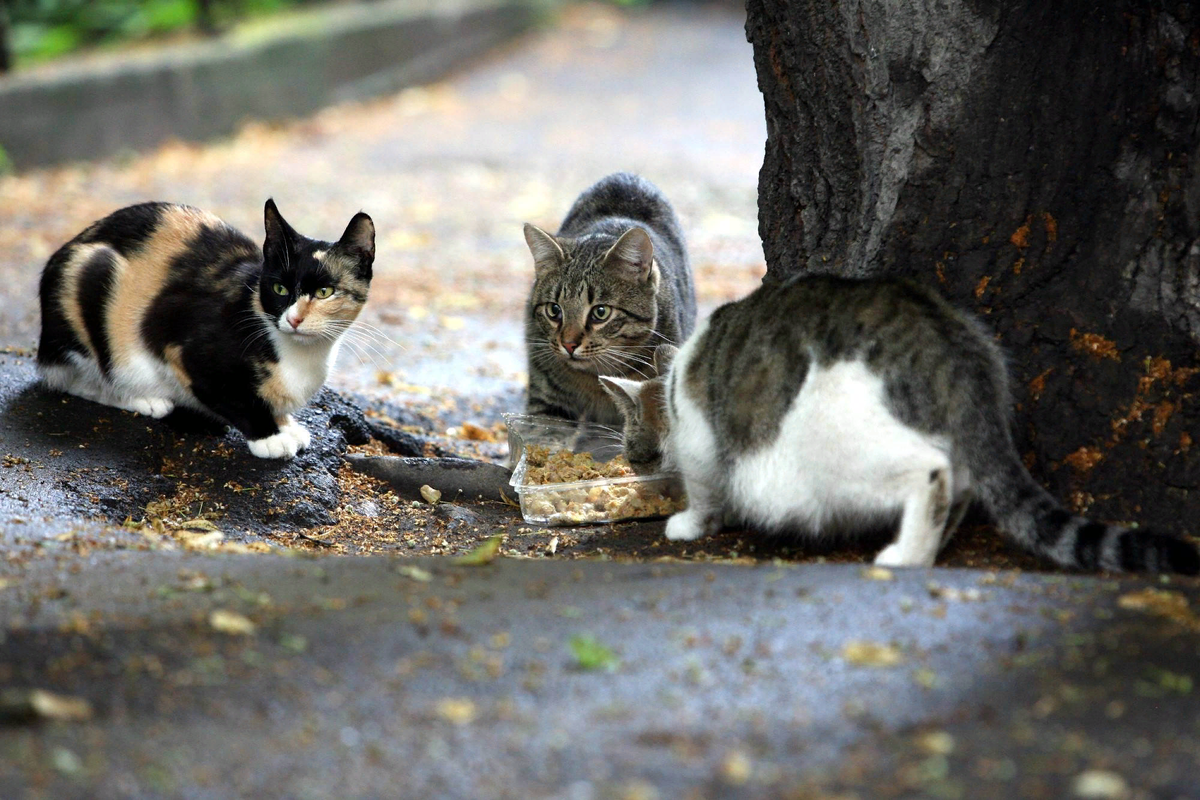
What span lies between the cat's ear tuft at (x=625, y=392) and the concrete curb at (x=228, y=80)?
7.92m

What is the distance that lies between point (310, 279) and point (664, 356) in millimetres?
1332

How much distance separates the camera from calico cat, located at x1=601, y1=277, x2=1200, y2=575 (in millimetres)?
3156

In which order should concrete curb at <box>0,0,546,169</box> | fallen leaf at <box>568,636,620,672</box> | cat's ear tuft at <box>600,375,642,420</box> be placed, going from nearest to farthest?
fallen leaf at <box>568,636,620,672</box> < cat's ear tuft at <box>600,375,642,420</box> < concrete curb at <box>0,0,546,169</box>

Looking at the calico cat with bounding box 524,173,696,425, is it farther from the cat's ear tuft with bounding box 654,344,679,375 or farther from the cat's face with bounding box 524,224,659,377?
the cat's ear tuft with bounding box 654,344,679,375

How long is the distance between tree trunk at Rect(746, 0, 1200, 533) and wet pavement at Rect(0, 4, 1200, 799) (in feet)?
1.68

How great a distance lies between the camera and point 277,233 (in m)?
4.17

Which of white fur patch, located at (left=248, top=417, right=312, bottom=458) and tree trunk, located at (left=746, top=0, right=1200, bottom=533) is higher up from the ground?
tree trunk, located at (left=746, top=0, right=1200, bottom=533)

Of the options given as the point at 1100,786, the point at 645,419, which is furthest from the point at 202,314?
the point at 1100,786

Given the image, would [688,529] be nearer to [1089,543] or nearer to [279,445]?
[1089,543]

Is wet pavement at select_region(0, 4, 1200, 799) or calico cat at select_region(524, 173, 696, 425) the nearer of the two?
wet pavement at select_region(0, 4, 1200, 799)

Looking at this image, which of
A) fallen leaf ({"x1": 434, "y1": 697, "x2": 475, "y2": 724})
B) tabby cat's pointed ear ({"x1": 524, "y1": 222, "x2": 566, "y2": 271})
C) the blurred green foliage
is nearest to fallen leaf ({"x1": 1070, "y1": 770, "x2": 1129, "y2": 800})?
fallen leaf ({"x1": 434, "y1": 697, "x2": 475, "y2": 724})

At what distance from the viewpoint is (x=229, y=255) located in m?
4.52

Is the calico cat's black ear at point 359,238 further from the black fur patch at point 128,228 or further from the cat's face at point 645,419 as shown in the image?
the cat's face at point 645,419

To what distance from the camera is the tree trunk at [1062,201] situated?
139 inches
